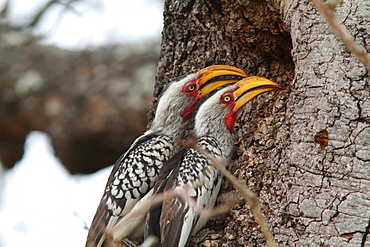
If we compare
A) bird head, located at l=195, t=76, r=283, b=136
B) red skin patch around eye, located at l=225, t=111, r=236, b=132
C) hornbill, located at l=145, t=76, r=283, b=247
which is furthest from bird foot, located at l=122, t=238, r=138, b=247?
red skin patch around eye, located at l=225, t=111, r=236, b=132

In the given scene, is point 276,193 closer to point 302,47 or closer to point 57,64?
point 302,47

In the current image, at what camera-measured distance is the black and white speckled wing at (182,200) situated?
2900 mm

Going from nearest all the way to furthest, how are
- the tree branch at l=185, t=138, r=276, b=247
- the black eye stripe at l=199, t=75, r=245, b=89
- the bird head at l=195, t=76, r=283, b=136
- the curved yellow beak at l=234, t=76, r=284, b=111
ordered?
the tree branch at l=185, t=138, r=276, b=247, the curved yellow beak at l=234, t=76, r=284, b=111, the bird head at l=195, t=76, r=283, b=136, the black eye stripe at l=199, t=75, r=245, b=89

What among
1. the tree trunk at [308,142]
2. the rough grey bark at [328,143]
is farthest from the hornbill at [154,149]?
the rough grey bark at [328,143]

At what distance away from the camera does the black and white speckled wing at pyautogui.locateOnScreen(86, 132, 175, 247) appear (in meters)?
3.20

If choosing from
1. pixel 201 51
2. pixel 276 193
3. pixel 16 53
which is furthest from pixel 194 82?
pixel 16 53

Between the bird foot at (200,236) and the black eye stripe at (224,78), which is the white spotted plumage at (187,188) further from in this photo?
the black eye stripe at (224,78)

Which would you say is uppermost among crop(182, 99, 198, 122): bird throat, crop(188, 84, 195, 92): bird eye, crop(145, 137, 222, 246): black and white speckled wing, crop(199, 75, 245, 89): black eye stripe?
crop(199, 75, 245, 89): black eye stripe

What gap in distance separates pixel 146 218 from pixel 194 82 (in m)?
0.92

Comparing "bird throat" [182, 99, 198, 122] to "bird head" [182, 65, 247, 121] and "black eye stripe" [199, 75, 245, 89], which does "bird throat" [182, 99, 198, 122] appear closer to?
"bird head" [182, 65, 247, 121]

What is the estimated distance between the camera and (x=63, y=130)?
5.66m

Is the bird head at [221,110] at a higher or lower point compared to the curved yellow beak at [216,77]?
lower

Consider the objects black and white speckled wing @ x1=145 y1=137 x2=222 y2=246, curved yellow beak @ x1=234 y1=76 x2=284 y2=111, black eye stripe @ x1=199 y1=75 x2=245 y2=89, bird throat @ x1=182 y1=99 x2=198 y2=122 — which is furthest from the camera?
bird throat @ x1=182 y1=99 x2=198 y2=122

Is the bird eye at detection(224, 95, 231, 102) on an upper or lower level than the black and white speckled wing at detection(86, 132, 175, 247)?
upper
